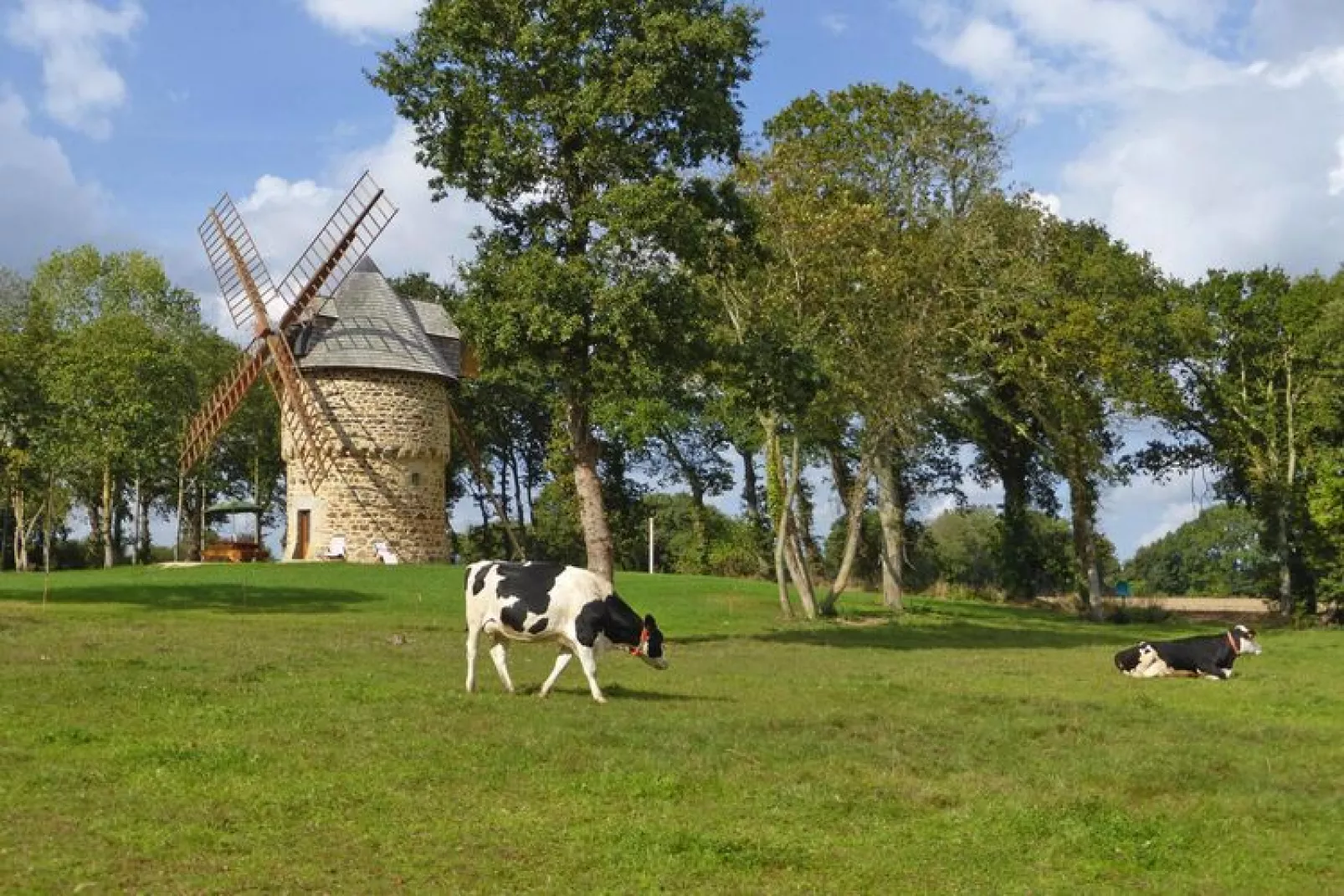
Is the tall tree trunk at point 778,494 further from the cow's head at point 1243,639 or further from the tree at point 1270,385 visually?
the tree at point 1270,385

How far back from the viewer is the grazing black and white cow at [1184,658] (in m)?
26.9

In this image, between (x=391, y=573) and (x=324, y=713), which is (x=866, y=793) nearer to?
(x=324, y=713)

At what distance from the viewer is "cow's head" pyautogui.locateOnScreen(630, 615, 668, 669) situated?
1975cm

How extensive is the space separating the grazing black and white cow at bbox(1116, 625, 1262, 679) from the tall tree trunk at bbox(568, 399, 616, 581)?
454 inches

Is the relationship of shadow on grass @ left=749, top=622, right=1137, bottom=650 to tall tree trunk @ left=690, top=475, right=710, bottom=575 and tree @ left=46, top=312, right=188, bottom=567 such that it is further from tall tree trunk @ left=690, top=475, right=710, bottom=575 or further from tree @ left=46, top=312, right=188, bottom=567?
tall tree trunk @ left=690, top=475, right=710, bottom=575

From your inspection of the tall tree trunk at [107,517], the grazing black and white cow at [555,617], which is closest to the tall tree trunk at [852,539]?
the grazing black and white cow at [555,617]

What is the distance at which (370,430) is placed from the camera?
206ft

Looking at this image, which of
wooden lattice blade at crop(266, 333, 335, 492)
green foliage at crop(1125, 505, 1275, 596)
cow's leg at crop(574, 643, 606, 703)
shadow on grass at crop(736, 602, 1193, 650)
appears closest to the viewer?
cow's leg at crop(574, 643, 606, 703)

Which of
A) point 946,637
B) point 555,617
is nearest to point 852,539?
point 946,637

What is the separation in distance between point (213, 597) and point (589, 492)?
1756 centimetres

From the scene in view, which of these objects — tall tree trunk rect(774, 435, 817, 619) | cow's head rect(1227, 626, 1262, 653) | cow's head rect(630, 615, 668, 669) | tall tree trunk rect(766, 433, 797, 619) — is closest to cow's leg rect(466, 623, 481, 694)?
cow's head rect(630, 615, 668, 669)

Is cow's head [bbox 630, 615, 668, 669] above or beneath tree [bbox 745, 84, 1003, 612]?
→ beneath

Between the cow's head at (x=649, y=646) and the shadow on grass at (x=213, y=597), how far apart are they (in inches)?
867

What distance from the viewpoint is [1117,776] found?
593 inches
